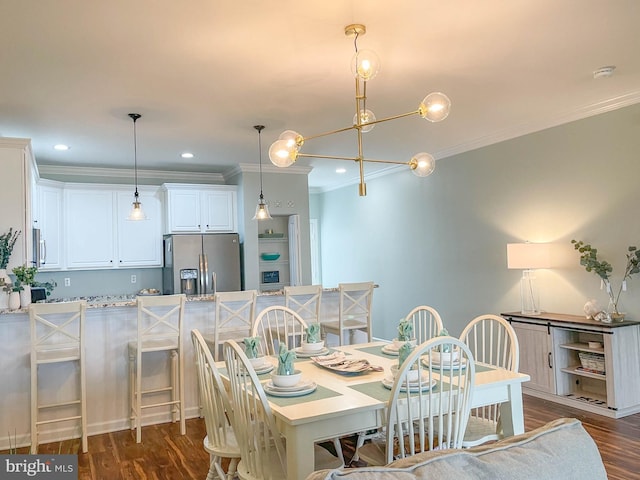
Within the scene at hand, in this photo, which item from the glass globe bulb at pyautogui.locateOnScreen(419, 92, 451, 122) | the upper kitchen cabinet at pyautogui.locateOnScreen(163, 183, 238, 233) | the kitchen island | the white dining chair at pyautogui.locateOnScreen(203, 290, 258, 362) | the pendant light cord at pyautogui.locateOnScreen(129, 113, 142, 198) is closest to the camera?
the glass globe bulb at pyautogui.locateOnScreen(419, 92, 451, 122)

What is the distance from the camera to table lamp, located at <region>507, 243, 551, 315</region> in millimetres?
4633

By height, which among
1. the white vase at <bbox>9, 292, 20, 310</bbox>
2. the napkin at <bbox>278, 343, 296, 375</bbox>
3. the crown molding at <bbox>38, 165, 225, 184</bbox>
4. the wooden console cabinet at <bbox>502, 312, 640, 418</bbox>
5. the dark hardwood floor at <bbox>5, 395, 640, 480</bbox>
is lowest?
the dark hardwood floor at <bbox>5, 395, 640, 480</bbox>

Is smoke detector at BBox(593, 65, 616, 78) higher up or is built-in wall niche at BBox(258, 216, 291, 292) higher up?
smoke detector at BBox(593, 65, 616, 78)

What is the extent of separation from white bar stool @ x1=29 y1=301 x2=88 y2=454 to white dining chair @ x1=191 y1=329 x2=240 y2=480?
1479 millimetres

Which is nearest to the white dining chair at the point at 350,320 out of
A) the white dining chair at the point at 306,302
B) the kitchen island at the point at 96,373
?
the white dining chair at the point at 306,302

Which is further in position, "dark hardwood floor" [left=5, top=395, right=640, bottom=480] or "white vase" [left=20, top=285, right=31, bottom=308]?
"white vase" [left=20, top=285, right=31, bottom=308]

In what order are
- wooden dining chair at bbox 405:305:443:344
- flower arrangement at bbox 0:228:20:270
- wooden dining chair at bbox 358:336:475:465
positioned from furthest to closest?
1. flower arrangement at bbox 0:228:20:270
2. wooden dining chair at bbox 405:305:443:344
3. wooden dining chair at bbox 358:336:475:465

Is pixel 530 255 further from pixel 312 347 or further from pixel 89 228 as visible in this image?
pixel 89 228

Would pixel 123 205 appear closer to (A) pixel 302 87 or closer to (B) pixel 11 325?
(B) pixel 11 325

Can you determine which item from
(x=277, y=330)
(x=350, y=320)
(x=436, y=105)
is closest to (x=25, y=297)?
(x=277, y=330)

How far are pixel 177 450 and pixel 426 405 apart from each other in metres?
2.14

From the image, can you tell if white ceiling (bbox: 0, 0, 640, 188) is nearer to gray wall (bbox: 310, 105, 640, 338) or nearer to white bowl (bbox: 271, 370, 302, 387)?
gray wall (bbox: 310, 105, 640, 338)

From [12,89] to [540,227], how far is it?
4.59 meters

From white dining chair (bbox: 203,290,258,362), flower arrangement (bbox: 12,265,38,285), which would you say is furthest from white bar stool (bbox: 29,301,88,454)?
A: white dining chair (bbox: 203,290,258,362)
